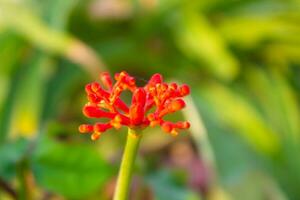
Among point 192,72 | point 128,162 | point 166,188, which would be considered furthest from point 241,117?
point 128,162

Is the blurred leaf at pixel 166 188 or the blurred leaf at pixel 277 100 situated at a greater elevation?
the blurred leaf at pixel 277 100

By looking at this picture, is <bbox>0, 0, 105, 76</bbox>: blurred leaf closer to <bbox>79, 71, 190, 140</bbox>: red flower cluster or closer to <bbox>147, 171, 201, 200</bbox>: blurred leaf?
<bbox>147, 171, 201, 200</bbox>: blurred leaf

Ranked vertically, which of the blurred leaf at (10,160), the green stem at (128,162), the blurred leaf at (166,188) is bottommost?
the green stem at (128,162)

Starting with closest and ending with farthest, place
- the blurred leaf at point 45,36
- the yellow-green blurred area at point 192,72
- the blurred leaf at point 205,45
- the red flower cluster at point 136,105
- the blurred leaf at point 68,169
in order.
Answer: the red flower cluster at point 136,105 < the blurred leaf at point 68,169 < the yellow-green blurred area at point 192,72 < the blurred leaf at point 45,36 < the blurred leaf at point 205,45

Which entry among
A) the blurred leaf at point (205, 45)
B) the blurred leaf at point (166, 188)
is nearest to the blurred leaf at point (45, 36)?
the blurred leaf at point (205, 45)

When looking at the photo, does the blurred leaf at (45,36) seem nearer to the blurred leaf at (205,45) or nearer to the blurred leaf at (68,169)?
the blurred leaf at (205,45)

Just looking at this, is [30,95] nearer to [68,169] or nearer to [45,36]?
[45,36]

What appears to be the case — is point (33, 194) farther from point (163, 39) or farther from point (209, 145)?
point (163, 39)
